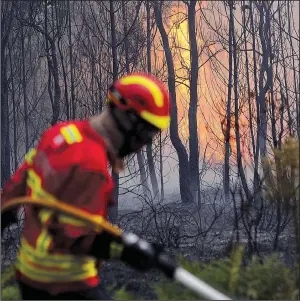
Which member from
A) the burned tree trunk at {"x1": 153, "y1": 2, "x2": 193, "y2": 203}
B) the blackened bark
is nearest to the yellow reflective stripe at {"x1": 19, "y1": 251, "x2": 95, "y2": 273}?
the blackened bark

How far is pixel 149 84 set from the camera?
3.03m

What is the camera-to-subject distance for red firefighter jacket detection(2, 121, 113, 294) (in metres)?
2.82

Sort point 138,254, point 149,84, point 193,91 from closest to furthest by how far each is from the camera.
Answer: point 138,254
point 149,84
point 193,91

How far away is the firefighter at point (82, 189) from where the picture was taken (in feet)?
9.27

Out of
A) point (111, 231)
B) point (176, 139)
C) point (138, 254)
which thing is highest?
point (176, 139)

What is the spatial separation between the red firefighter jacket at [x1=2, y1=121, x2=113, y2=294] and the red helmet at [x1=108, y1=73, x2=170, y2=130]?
21 centimetres

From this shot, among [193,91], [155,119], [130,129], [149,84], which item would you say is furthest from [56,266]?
[193,91]

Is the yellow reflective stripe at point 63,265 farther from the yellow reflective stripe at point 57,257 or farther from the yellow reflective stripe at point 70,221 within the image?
the yellow reflective stripe at point 70,221

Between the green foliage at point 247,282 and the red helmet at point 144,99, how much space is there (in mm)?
1194

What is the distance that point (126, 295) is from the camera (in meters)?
3.89

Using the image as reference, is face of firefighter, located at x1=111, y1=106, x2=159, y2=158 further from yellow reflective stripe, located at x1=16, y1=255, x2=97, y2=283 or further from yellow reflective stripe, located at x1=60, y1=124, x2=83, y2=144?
yellow reflective stripe, located at x1=16, y1=255, x2=97, y2=283

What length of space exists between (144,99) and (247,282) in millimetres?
1475

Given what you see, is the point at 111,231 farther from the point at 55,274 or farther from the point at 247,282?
the point at 247,282

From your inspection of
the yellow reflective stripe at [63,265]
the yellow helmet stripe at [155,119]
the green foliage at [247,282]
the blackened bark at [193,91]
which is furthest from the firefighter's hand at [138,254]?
the blackened bark at [193,91]
